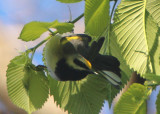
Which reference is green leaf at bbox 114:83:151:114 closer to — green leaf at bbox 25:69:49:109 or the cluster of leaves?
the cluster of leaves

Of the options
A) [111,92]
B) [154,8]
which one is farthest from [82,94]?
[154,8]

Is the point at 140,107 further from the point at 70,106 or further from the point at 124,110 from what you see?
the point at 70,106

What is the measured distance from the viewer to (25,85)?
49cm

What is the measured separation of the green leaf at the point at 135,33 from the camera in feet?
1.27

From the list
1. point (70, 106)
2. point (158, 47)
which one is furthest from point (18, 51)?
point (158, 47)

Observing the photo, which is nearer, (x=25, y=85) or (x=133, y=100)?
(x=133, y=100)

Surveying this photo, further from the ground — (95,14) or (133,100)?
(95,14)

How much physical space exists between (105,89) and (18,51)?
16cm

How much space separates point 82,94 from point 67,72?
0.06 m

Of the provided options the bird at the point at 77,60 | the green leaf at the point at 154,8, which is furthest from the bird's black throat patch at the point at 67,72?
the green leaf at the point at 154,8

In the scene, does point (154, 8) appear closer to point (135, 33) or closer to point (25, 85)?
point (135, 33)

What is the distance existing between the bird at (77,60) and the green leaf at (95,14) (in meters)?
0.02

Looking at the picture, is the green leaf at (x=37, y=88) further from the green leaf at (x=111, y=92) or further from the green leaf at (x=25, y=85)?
the green leaf at (x=111, y=92)

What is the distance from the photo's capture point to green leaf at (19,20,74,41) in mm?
393
